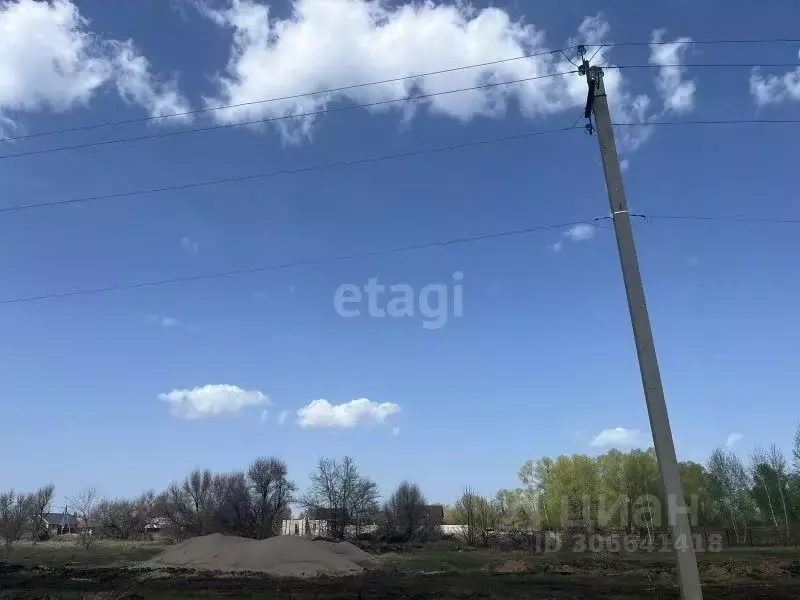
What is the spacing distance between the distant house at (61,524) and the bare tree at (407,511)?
2393 inches

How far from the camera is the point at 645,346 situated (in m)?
9.33

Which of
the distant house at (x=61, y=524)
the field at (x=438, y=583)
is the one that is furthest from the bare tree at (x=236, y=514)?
the distant house at (x=61, y=524)

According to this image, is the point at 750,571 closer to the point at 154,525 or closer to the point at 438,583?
the point at 438,583

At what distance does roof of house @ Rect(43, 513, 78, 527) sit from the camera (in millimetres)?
111344

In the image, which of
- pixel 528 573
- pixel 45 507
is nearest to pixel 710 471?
pixel 528 573

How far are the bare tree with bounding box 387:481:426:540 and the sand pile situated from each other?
131ft

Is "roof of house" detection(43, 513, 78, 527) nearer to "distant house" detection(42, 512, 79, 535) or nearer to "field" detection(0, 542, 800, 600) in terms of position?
"distant house" detection(42, 512, 79, 535)

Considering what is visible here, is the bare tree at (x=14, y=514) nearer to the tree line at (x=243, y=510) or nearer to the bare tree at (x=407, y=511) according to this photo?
the tree line at (x=243, y=510)

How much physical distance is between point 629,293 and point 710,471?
78.7 metres

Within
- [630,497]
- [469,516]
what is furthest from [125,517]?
[630,497]

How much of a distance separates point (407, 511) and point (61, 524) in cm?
7382

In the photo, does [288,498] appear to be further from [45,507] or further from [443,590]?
[443,590]

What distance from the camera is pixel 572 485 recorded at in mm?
81438

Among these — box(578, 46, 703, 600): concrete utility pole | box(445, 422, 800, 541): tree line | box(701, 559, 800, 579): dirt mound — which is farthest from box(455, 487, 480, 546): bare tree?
box(578, 46, 703, 600): concrete utility pole
